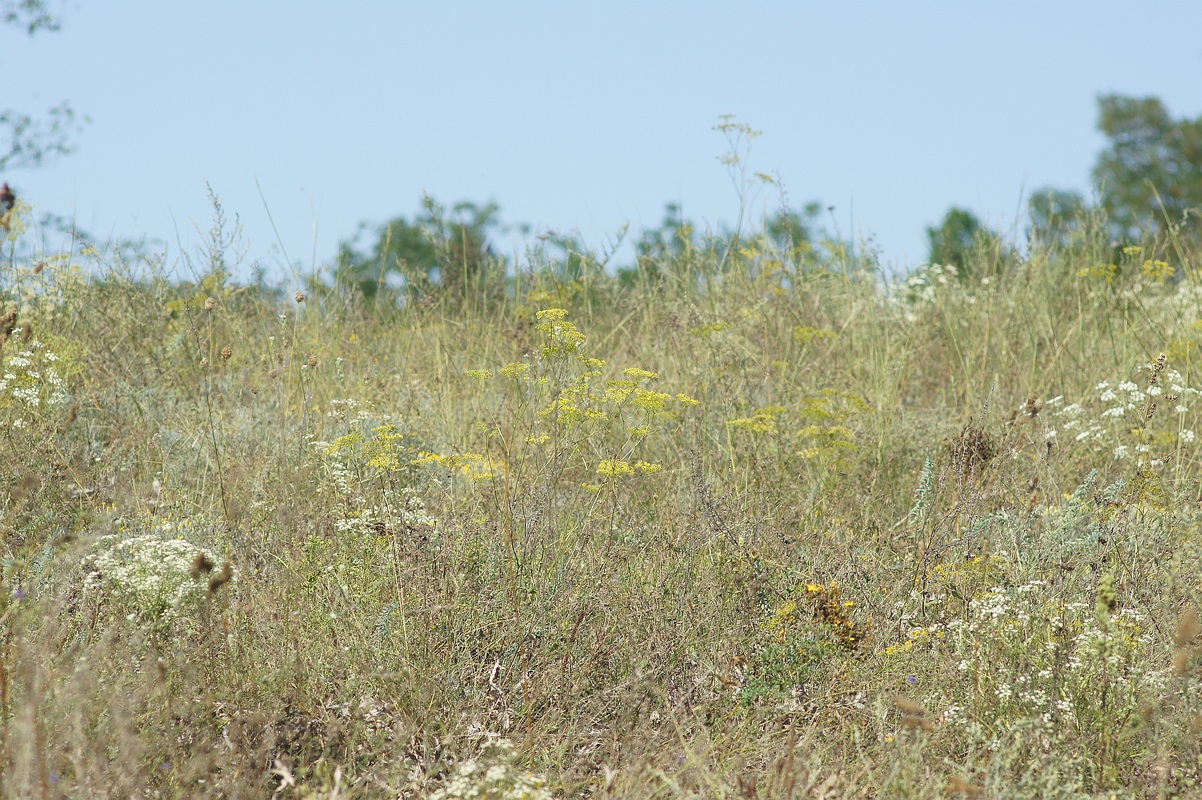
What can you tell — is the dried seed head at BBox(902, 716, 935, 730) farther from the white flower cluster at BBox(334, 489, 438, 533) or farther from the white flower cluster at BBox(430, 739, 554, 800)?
the white flower cluster at BBox(334, 489, 438, 533)

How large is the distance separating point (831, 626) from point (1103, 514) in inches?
54.3

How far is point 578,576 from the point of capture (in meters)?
3.28

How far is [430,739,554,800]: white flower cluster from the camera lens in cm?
221

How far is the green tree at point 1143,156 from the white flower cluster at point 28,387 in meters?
26.5

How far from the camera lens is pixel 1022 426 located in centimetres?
515

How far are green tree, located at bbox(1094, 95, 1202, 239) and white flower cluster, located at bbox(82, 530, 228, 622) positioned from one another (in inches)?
1079

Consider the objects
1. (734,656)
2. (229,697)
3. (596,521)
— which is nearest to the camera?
(229,697)

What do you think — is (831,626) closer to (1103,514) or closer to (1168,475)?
(1103,514)

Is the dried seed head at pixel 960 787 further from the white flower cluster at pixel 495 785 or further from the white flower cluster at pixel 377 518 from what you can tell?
the white flower cluster at pixel 377 518

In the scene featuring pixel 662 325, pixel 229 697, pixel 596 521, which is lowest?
pixel 229 697

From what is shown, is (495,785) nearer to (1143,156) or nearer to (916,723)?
(916,723)

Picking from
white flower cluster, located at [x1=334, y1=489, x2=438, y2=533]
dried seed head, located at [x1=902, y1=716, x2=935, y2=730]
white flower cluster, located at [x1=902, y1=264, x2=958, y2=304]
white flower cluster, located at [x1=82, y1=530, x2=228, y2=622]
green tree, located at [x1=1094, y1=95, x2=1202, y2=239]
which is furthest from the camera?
green tree, located at [x1=1094, y1=95, x2=1202, y2=239]

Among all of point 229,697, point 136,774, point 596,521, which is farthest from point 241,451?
point 136,774

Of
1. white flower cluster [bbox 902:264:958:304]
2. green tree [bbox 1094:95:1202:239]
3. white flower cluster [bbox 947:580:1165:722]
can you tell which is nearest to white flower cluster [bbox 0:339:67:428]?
white flower cluster [bbox 947:580:1165:722]
